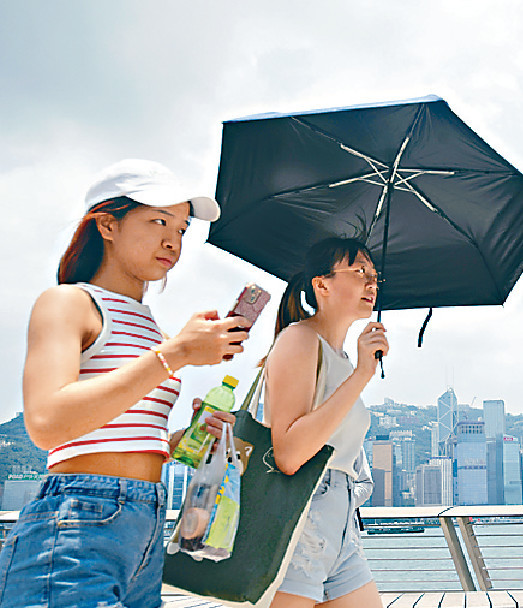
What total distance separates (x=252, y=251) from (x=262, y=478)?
139 cm

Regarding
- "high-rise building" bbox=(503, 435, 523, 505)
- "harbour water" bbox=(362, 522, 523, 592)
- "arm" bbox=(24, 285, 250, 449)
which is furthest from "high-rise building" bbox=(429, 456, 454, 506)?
"arm" bbox=(24, 285, 250, 449)

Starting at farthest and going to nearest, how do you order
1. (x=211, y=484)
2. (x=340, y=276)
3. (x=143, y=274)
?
(x=340, y=276), (x=211, y=484), (x=143, y=274)

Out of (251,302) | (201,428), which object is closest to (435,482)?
(201,428)

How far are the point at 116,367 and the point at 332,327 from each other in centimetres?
110

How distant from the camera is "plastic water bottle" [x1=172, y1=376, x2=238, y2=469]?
1541 mm

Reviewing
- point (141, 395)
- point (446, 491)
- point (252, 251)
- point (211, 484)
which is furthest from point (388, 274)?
point (446, 491)

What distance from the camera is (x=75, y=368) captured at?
111 centimetres

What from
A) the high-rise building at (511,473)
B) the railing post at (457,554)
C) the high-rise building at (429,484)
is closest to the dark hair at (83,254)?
the railing post at (457,554)

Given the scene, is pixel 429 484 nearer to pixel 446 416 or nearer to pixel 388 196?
pixel 446 416

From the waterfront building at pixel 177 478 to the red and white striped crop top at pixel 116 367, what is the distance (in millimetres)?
134

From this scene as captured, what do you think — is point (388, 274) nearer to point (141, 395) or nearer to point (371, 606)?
point (371, 606)

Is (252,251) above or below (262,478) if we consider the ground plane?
above

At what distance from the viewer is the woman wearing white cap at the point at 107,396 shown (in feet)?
3.46

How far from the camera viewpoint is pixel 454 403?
A: 146m
